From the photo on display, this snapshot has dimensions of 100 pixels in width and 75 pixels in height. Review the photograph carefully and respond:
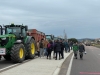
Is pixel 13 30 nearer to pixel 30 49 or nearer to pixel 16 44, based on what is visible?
pixel 30 49

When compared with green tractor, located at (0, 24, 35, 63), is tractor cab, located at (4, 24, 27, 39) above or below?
above

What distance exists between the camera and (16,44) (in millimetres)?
17891

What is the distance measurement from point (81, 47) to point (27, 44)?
606cm

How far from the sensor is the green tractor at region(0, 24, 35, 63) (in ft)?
56.6

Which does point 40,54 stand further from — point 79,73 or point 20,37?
point 79,73

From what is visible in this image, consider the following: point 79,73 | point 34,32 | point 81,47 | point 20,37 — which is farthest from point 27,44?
point 79,73

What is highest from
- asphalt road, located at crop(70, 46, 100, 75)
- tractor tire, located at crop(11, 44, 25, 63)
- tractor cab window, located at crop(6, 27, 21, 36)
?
tractor cab window, located at crop(6, 27, 21, 36)

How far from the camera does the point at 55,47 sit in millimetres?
21828

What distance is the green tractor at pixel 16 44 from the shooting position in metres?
17.3

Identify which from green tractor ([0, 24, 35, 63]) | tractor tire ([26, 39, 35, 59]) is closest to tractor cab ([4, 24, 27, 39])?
green tractor ([0, 24, 35, 63])

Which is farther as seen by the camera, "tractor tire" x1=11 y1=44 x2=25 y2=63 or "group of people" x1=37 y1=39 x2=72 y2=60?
"group of people" x1=37 y1=39 x2=72 y2=60

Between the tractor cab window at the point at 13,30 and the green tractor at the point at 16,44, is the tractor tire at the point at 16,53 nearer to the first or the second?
the green tractor at the point at 16,44

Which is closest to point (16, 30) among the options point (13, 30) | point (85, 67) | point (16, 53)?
point (13, 30)

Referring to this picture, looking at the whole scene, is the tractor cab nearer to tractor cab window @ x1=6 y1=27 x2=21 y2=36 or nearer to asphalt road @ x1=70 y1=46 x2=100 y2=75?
tractor cab window @ x1=6 y1=27 x2=21 y2=36
